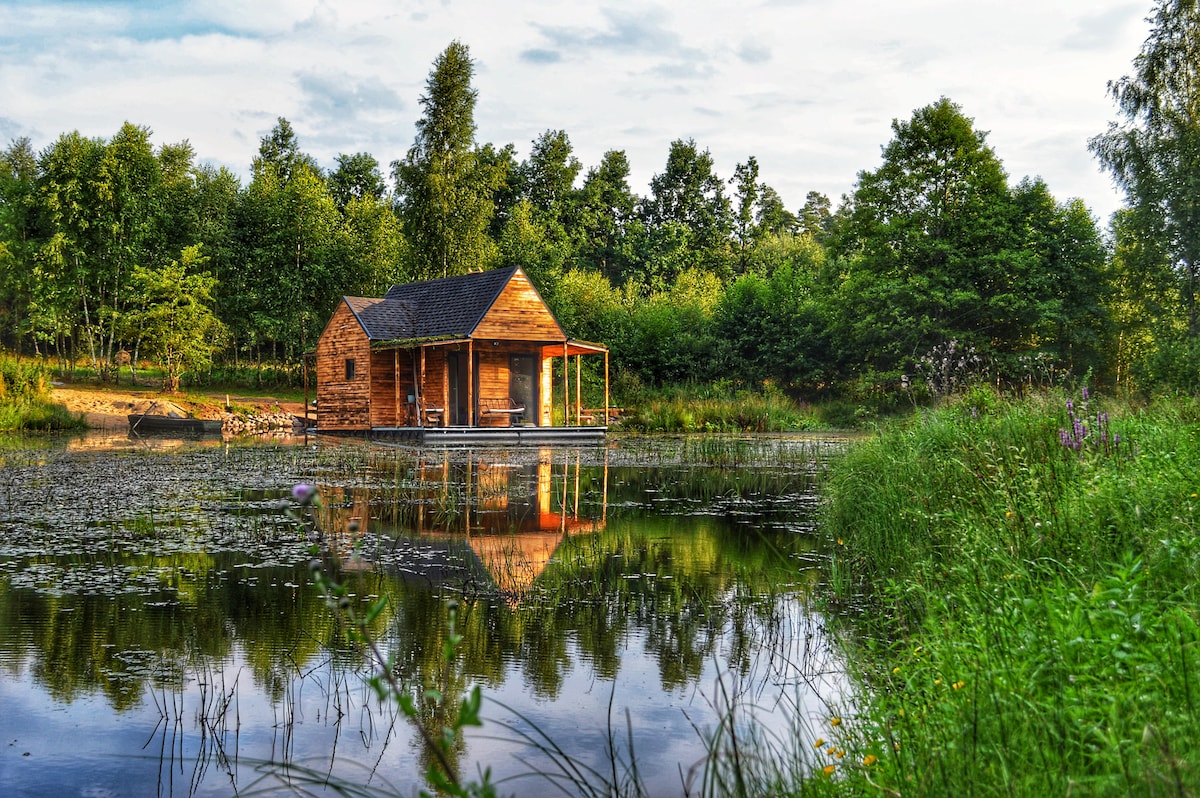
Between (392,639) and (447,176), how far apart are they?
111 feet

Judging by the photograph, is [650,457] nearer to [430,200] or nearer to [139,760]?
[139,760]

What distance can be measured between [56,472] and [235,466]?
2.85 m

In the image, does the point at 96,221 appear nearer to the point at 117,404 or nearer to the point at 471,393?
the point at 117,404

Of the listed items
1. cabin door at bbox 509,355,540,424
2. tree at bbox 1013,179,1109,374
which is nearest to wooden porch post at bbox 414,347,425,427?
cabin door at bbox 509,355,540,424

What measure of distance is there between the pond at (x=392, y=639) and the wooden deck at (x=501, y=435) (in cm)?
1364

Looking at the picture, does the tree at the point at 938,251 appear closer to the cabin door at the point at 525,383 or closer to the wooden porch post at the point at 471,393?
the cabin door at the point at 525,383

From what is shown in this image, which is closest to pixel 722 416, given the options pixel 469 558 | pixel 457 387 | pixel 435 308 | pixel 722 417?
pixel 722 417

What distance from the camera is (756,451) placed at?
21.5 m

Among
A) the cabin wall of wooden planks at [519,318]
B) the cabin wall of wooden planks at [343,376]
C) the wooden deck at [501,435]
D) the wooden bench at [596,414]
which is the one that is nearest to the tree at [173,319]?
the cabin wall of wooden planks at [343,376]

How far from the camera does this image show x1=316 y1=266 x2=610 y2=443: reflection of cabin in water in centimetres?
2903

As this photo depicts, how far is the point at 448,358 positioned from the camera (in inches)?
1208

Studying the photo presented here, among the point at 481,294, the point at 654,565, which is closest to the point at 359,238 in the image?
the point at 481,294

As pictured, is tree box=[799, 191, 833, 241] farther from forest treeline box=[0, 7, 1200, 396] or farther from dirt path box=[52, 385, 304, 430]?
dirt path box=[52, 385, 304, 430]

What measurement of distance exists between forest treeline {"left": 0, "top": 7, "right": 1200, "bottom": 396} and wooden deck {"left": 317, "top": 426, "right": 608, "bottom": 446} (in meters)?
9.52
